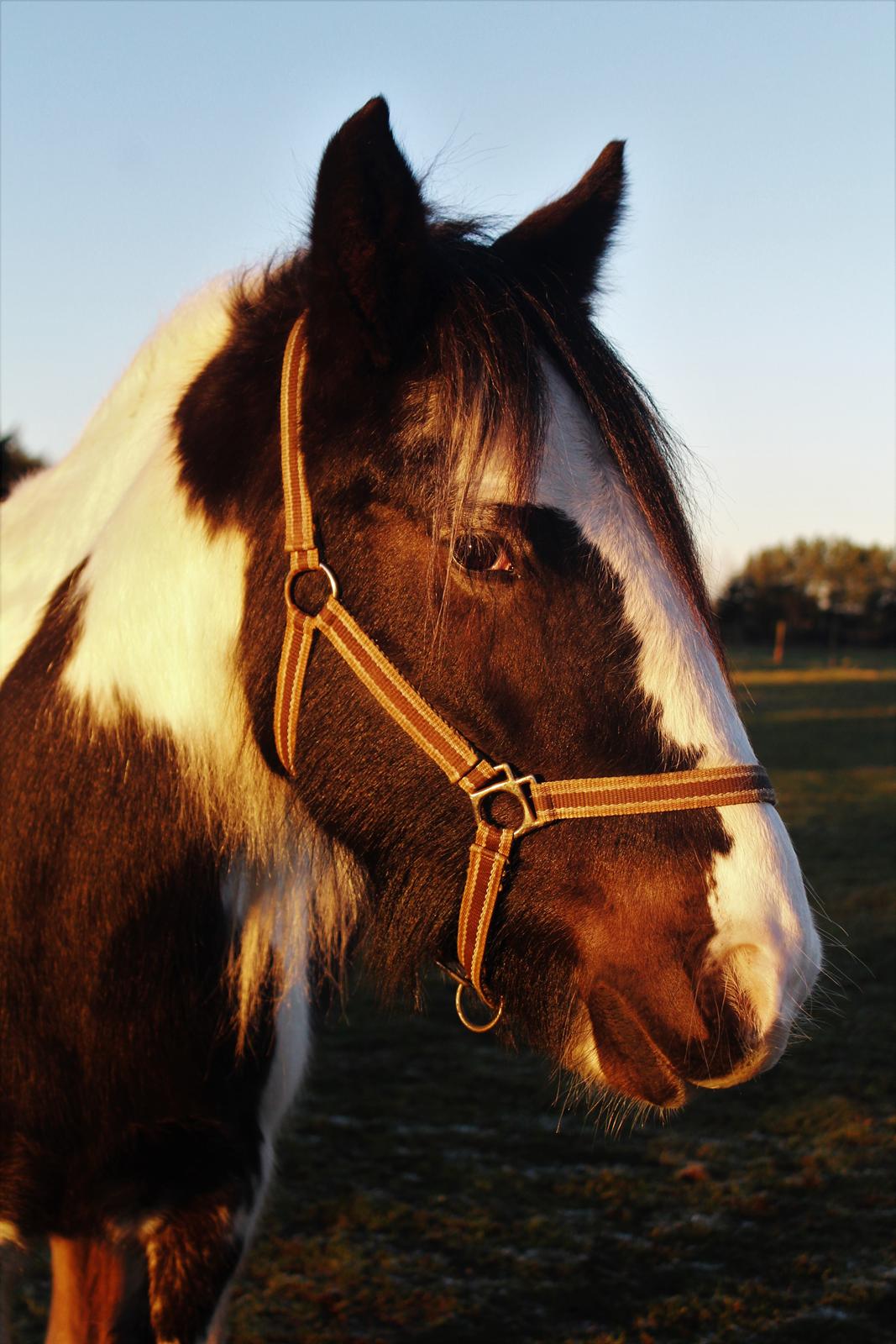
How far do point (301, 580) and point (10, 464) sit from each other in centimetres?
226

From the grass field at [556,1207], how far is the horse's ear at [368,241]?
4.61 feet

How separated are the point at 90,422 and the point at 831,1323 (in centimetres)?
346

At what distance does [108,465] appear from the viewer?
207 centimetres

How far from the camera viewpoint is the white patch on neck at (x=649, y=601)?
59.9 inches

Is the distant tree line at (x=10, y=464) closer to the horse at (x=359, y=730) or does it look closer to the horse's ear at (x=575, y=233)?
the horse at (x=359, y=730)

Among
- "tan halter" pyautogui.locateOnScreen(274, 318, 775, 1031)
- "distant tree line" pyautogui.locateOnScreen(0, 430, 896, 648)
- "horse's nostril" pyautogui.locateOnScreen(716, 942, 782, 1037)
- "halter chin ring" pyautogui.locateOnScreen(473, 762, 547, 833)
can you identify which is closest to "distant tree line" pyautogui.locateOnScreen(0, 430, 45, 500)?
"tan halter" pyautogui.locateOnScreen(274, 318, 775, 1031)

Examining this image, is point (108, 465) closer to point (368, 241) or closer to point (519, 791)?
point (368, 241)

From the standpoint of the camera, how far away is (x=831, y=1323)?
11.0ft

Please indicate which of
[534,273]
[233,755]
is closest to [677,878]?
[233,755]

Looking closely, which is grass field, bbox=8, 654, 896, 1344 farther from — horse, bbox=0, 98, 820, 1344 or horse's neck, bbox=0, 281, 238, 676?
horse's neck, bbox=0, 281, 238, 676

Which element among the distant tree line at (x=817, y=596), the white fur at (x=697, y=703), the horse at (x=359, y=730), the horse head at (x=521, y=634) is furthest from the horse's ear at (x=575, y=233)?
the distant tree line at (x=817, y=596)

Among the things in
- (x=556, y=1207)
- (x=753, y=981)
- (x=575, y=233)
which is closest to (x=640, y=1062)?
(x=753, y=981)

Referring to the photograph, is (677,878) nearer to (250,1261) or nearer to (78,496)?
(78,496)

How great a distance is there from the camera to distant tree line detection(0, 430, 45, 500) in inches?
130
